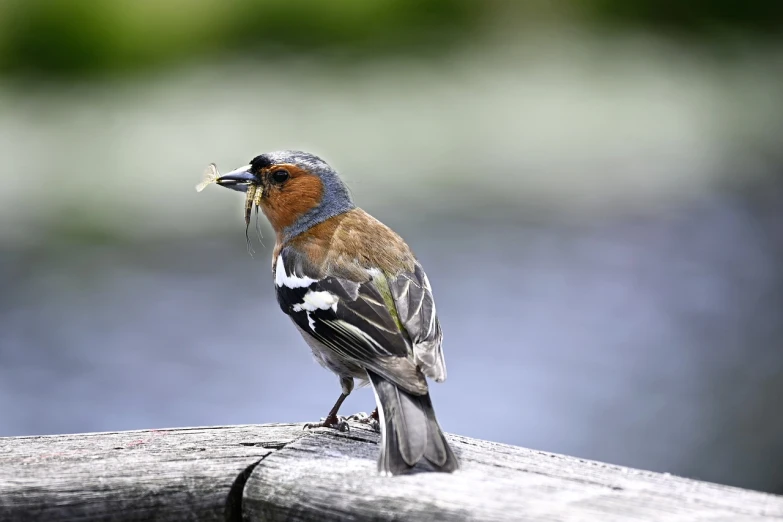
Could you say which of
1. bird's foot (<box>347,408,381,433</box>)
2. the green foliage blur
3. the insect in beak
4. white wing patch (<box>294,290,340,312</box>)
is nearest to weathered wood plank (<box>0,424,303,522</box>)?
bird's foot (<box>347,408,381,433</box>)

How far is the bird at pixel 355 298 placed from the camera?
2.41 meters

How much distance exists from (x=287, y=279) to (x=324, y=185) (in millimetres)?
529

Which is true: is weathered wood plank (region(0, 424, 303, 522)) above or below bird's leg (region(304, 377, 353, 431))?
above

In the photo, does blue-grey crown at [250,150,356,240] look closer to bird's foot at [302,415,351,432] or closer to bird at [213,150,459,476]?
bird at [213,150,459,476]

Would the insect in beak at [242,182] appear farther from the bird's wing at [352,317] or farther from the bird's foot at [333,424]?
the bird's foot at [333,424]

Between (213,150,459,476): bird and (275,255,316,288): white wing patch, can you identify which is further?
(275,255,316,288): white wing patch

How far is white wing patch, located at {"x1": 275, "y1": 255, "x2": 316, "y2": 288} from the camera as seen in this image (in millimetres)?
3291

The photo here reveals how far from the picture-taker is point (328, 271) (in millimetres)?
3260

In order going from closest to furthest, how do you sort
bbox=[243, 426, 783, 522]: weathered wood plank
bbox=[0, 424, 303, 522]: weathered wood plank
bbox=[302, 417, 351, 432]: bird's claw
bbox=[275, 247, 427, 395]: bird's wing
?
bbox=[243, 426, 783, 522]: weathered wood plank → bbox=[0, 424, 303, 522]: weathered wood plank → bbox=[302, 417, 351, 432]: bird's claw → bbox=[275, 247, 427, 395]: bird's wing

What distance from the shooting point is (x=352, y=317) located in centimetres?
300

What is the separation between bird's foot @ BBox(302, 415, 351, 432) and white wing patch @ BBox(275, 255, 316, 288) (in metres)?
0.46

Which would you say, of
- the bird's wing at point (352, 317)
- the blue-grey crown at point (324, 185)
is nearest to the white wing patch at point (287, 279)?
the bird's wing at point (352, 317)

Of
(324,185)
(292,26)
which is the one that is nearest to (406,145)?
(292,26)

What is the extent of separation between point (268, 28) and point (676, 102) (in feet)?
10.9
